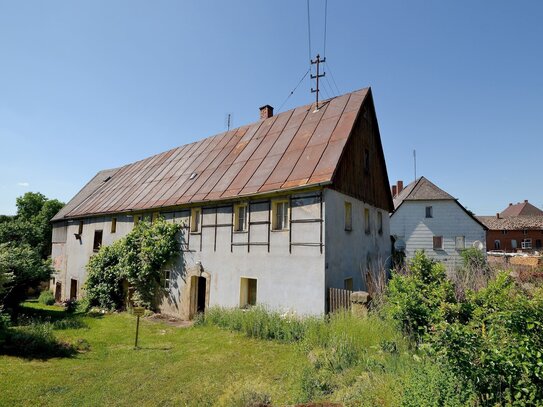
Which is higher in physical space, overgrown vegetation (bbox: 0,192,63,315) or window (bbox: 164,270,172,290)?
overgrown vegetation (bbox: 0,192,63,315)

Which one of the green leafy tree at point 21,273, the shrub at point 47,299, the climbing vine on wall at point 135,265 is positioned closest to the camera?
the green leafy tree at point 21,273

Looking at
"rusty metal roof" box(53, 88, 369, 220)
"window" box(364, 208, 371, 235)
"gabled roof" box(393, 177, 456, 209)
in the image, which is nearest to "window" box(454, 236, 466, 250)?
"gabled roof" box(393, 177, 456, 209)

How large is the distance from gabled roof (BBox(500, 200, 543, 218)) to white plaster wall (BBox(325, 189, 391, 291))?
53.6 m

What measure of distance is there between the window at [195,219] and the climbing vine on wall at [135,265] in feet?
3.12

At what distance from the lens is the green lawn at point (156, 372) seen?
266 inches

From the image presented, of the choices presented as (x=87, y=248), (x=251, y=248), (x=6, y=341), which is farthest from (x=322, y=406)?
(x=87, y=248)

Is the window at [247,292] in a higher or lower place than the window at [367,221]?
lower

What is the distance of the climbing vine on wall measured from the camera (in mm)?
15680

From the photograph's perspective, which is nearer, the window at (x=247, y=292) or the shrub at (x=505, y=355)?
the shrub at (x=505, y=355)

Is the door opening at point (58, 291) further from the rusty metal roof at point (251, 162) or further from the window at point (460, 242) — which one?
the window at point (460, 242)

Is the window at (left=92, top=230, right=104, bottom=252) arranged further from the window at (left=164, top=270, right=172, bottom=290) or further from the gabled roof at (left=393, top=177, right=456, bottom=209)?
the gabled roof at (left=393, top=177, right=456, bottom=209)

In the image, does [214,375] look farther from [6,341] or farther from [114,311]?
[114,311]

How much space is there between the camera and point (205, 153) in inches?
764

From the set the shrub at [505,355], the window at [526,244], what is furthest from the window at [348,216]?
the window at [526,244]
